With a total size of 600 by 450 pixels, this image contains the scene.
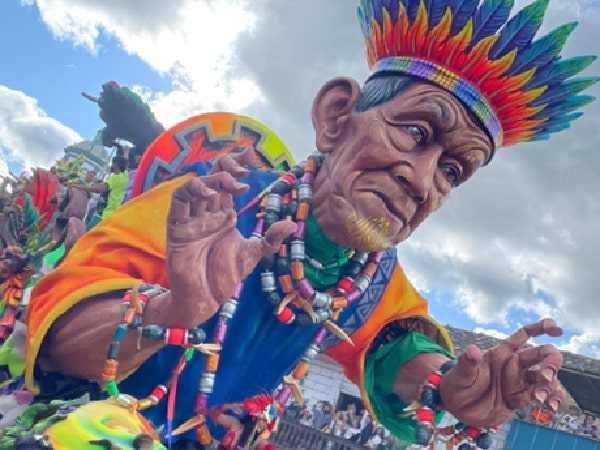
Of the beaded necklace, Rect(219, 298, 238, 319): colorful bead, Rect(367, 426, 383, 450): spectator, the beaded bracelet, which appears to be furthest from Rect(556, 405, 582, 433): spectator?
Rect(219, 298, 238, 319): colorful bead

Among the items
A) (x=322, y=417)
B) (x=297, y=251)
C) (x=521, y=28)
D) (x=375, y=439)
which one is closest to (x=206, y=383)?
(x=297, y=251)

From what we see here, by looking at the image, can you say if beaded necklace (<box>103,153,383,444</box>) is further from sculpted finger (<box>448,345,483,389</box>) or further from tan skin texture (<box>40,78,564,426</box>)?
sculpted finger (<box>448,345,483,389</box>)

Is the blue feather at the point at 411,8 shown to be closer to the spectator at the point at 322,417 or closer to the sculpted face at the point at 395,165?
the sculpted face at the point at 395,165

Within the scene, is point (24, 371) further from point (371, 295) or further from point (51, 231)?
point (51, 231)

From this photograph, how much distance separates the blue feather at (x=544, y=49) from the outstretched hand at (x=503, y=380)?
707 millimetres

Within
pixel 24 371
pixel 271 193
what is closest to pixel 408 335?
pixel 271 193

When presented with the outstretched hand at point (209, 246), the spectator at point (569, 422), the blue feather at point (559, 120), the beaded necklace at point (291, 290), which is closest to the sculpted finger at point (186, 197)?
the outstretched hand at point (209, 246)

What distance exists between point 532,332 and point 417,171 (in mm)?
548

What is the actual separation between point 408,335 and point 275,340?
569 mm

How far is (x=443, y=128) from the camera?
5.55ft

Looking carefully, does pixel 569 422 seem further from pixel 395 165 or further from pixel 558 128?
pixel 395 165

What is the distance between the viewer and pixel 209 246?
48.3 inches

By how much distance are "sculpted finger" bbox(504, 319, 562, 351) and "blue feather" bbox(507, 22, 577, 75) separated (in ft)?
2.28

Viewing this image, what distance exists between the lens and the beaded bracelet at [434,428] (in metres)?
1.88
